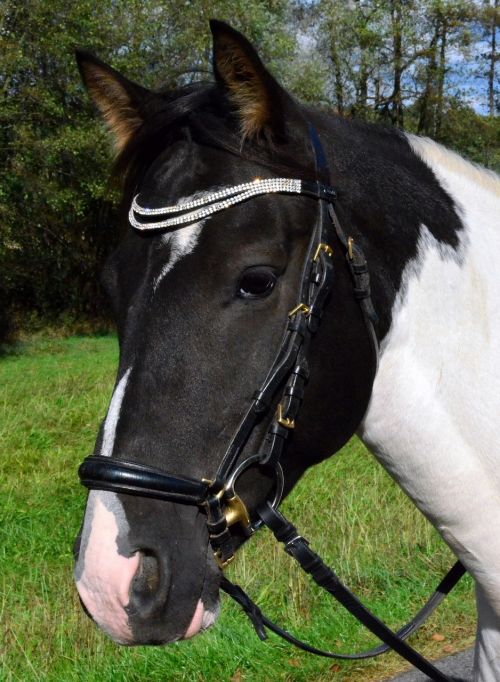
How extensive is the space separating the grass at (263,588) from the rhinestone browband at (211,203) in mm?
2398

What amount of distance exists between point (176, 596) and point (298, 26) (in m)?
27.3

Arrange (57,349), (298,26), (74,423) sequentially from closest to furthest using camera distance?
(74,423)
(57,349)
(298,26)

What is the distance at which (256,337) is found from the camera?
5.56ft

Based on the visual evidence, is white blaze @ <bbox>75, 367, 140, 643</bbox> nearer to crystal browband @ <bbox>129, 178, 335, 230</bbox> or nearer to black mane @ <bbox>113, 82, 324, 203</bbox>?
crystal browband @ <bbox>129, 178, 335, 230</bbox>

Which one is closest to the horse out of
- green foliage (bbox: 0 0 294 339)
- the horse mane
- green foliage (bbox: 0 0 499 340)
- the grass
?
the horse mane

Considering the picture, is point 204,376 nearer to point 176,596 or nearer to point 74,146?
point 176,596

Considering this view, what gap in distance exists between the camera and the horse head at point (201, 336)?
155cm

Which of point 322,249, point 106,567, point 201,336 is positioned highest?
point 322,249

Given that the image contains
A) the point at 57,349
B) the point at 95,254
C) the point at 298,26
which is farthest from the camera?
the point at 298,26

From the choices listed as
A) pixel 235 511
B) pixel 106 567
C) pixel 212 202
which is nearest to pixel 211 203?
pixel 212 202

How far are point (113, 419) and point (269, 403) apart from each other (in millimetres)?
373

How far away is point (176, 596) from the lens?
1.56 m

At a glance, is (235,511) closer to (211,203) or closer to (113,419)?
(113,419)

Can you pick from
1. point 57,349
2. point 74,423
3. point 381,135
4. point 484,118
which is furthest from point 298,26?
point 381,135
